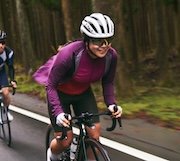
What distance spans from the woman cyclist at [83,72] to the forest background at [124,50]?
274 centimetres

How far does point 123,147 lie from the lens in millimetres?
5305

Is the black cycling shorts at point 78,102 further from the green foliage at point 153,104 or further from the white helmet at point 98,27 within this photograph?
the green foliage at point 153,104

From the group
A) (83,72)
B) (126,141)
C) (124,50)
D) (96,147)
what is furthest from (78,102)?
(124,50)

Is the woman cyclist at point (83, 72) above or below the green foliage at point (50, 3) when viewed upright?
below

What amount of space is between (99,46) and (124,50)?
20.6 ft

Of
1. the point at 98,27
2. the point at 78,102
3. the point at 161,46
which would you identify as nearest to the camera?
the point at 98,27

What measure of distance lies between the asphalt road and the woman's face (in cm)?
→ 215

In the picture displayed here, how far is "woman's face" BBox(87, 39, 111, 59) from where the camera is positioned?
318 centimetres

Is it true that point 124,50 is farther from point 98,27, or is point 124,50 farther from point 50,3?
point 50,3

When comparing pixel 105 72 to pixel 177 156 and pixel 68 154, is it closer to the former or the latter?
pixel 68 154

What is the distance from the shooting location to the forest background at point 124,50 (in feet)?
25.7

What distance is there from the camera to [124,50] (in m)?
9.40

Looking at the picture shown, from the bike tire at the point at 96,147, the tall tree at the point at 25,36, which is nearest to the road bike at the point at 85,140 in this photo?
the bike tire at the point at 96,147

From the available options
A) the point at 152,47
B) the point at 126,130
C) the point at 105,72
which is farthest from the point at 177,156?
the point at 152,47
